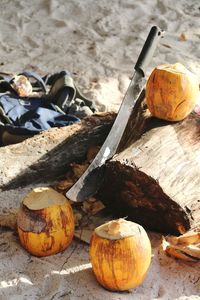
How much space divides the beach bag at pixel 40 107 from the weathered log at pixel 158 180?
0.81m

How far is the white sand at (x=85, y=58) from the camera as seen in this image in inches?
94.5

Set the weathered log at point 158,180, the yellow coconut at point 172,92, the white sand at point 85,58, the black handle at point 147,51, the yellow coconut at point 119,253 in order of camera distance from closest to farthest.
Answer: the yellow coconut at point 119,253 < the white sand at point 85,58 < the weathered log at point 158,180 < the yellow coconut at point 172,92 < the black handle at point 147,51

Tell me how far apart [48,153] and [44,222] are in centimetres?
67

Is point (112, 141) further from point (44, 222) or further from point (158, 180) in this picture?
point (44, 222)

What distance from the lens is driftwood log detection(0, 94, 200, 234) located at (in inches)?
101

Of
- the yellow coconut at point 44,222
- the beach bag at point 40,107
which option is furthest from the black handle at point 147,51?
the yellow coconut at point 44,222

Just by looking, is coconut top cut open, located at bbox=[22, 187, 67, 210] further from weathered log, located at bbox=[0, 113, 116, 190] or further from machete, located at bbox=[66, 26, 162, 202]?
weathered log, located at bbox=[0, 113, 116, 190]

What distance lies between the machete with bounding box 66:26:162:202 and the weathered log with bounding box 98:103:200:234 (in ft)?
0.23

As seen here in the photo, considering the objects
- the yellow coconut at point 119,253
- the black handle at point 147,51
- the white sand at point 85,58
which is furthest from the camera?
the black handle at point 147,51

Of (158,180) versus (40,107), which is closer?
(158,180)

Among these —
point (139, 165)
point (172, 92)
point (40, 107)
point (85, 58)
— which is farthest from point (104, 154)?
point (85, 58)

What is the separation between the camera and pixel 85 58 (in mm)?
4906

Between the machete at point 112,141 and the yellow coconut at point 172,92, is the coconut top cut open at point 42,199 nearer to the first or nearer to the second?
the machete at point 112,141

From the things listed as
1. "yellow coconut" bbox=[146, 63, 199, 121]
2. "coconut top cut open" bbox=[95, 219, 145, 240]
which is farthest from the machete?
"coconut top cut open" bbox=[95, 219, 145, 240]
